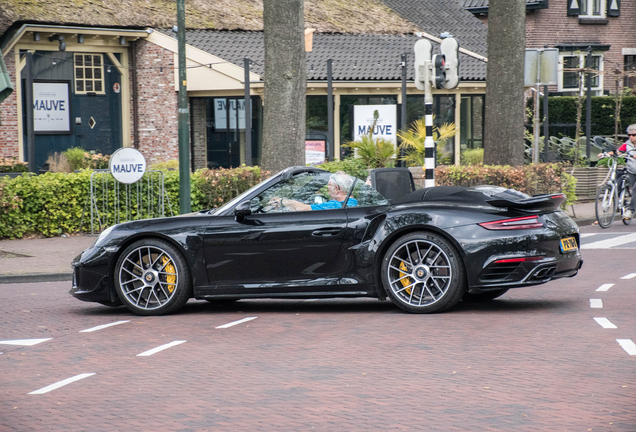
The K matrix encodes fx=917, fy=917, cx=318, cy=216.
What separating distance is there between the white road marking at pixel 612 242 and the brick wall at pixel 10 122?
16192 mm

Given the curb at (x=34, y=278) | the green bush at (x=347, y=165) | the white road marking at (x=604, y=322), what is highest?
the green bush at (x=347, y=165)

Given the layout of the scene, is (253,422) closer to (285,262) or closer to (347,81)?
(285,262)

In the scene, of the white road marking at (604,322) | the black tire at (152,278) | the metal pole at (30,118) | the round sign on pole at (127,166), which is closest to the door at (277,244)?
the black tire at (152,278)

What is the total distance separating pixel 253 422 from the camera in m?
4.96

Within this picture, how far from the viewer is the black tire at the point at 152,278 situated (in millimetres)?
8516

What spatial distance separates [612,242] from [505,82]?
523 cm

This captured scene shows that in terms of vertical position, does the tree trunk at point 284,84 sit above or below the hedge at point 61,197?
above

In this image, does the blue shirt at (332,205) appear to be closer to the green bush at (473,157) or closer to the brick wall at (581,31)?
the green bush at (473,157)

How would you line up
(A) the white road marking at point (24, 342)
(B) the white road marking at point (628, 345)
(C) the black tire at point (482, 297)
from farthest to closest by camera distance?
(C) the black tire at point (482, 297) → (A) the white road marking at point (24, 342) → (B) the white road marking at point (628, 345)

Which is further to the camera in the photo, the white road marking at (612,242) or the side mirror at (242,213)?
the white road marking at (612,242)

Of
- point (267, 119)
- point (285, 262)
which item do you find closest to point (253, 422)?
point (285, 262)

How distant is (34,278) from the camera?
1185 centimetres

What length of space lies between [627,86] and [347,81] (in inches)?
596

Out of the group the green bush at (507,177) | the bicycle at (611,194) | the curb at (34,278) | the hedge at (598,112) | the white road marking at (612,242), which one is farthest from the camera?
the hedge at (598,112)
